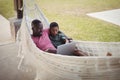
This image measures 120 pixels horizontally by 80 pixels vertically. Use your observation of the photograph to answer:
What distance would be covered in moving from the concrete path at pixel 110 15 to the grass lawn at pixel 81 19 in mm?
175

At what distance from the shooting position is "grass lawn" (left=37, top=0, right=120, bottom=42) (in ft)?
13.8

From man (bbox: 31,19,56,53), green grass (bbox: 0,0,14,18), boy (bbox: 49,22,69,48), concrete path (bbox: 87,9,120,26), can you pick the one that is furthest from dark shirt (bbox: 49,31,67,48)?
green grass (bbox: 0,0,14,18)

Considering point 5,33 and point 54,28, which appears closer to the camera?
point 54,28

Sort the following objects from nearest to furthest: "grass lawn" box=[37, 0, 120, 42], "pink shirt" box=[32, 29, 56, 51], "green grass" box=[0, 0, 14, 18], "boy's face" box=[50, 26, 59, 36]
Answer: "pink shirt" box=[32, 29, 56, 51]
"boy's face" box=[50, 26, 59, 36]
"grass lawn" box=[37, 0, 120, 42]
"green grass" box=[0, 0, 14, 18]

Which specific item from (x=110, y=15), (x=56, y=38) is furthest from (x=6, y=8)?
(x=56, y=38)

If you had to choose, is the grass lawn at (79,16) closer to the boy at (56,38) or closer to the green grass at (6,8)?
the green grass at (6,8)

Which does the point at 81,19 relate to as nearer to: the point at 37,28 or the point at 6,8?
the point at 6,8

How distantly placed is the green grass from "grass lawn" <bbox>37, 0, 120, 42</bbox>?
3.00ft

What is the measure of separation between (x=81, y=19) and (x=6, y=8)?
89.9 inches

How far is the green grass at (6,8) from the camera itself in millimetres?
5464

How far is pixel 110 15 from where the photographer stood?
5309 mm

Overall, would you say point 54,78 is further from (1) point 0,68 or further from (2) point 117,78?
(1) point 0,68

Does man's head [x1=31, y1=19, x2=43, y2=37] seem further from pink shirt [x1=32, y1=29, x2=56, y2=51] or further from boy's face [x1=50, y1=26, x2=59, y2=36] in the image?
boy's face [x1=50, y1=26, x2=59, y2=36]

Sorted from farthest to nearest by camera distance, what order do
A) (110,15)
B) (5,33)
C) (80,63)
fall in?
1. (110,15)
2. (5,33)
3. (80,63)
